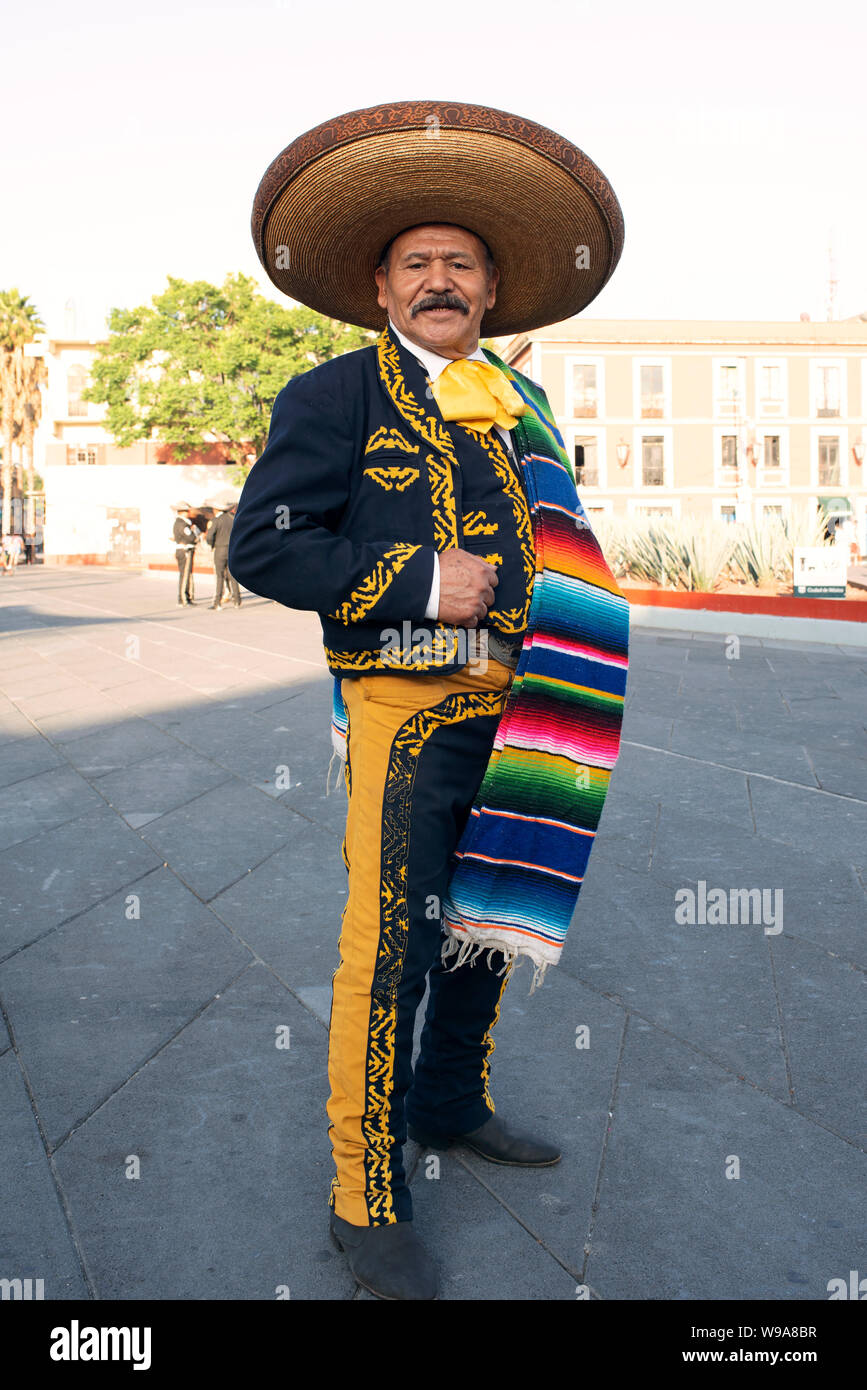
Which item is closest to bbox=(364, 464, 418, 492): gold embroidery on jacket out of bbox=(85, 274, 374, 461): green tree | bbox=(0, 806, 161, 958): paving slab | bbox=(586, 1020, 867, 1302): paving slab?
bbox=(586, 1020, 867, 1302): paving slab

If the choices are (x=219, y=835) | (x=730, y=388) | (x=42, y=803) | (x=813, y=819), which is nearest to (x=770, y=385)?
(x=730, y=388)

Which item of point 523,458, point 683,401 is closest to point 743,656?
point 523,458

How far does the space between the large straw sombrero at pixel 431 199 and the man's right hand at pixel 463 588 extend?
695 mm

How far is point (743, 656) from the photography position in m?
10.1

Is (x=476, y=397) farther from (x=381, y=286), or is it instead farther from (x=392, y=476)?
(x=381, y=286)

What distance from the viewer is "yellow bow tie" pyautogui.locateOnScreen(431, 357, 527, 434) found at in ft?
6.53

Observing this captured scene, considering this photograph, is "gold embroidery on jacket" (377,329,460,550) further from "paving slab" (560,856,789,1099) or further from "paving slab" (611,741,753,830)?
"paving slab" (611,741,753,830)

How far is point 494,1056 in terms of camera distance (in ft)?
9.07

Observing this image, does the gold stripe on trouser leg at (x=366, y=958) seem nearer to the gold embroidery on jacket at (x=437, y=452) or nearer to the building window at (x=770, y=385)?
the gold embroidery on jacket at (x=437, y=452)

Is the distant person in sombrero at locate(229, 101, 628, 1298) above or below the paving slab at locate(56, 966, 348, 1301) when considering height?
above

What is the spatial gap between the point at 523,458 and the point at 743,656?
27.5 ft

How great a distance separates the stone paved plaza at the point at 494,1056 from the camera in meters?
2.01

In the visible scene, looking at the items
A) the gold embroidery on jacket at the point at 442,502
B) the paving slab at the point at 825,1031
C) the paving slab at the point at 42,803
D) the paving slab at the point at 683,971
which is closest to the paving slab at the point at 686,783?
the paving slab at the point at 683,971

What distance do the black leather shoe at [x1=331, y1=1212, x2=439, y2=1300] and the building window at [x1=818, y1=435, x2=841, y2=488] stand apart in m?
45.5
